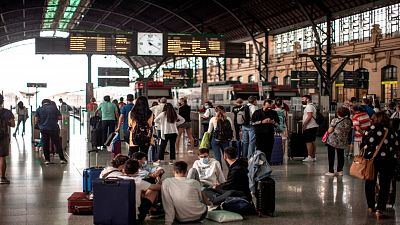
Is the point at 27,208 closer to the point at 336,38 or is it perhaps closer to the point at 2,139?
the point at 2,139

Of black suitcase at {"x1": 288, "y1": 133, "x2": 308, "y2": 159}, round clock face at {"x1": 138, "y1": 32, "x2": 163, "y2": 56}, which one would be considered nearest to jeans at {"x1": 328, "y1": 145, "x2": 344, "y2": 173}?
black suitcase at {"x1": 288, "y1": 133, "x2": 308, "y2": 159}

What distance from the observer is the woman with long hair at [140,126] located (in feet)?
39.7

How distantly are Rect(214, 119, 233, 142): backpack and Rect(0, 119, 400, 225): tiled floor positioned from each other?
140 centimetres

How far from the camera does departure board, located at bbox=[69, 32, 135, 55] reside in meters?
25.3

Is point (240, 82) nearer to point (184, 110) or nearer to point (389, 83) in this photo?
point (389, 83)

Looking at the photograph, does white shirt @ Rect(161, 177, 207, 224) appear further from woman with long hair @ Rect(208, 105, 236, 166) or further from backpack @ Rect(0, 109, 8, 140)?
woman with long hair @ Rect(208, 105, 236, 166)

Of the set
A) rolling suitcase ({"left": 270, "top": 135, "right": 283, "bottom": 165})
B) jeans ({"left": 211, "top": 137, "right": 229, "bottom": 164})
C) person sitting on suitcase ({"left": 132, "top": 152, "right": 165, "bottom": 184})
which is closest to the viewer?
person sitting on suitcase ({"left": 132, "top": 152, "right": 165, "bottom": 184})

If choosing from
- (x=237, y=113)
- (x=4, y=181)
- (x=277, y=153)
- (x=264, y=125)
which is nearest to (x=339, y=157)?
(x=264, y=125)

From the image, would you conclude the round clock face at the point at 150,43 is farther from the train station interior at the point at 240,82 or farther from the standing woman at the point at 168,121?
the standing woman at the point at 168,121

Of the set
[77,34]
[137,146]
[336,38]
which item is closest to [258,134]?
[137,146]

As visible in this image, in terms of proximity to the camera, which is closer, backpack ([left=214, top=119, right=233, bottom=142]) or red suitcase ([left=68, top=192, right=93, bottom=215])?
red suitcase ([left=68, top=192, right=93, bottom=215])

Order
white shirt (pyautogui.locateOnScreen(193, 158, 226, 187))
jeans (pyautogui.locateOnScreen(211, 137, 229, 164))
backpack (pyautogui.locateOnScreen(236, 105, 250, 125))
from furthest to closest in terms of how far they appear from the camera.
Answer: backpack (pyautogui.locateOnScreen(236, 105, 250, 125)) < jeans (pyautogui.locateOnScreen(211, 137, 229, 164)) < white shirt (pyautogui.locateOnScreen(193, 158, 226, 187))

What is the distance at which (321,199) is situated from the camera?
31.0 ft

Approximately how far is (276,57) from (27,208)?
117ft
